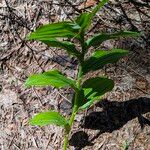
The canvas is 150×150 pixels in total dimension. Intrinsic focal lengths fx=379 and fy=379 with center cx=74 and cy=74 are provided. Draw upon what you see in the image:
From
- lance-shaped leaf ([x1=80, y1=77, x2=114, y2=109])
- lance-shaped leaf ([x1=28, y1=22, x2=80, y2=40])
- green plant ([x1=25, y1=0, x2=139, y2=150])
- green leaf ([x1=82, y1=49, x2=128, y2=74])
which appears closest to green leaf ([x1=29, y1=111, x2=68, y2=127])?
green plant ([x1=25, y1=0, x2=139, y2=150])

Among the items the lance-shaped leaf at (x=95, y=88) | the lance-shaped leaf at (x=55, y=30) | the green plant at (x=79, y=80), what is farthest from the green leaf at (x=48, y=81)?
the lance-shaped leaf at (x=55, y=30)

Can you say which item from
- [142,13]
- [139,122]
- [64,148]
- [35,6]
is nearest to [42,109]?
[64,148]

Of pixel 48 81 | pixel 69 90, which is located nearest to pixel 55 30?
pixel 48 81

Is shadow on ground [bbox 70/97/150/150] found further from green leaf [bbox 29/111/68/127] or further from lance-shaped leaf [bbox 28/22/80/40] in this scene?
lance-shaped leaf [bbox 28/22/80/40]

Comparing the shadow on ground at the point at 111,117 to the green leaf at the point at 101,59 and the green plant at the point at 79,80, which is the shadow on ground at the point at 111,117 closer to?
the green plant at the point at 79,80

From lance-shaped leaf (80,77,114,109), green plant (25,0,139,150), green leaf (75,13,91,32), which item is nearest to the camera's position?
green leaf (75,13,91,32)
